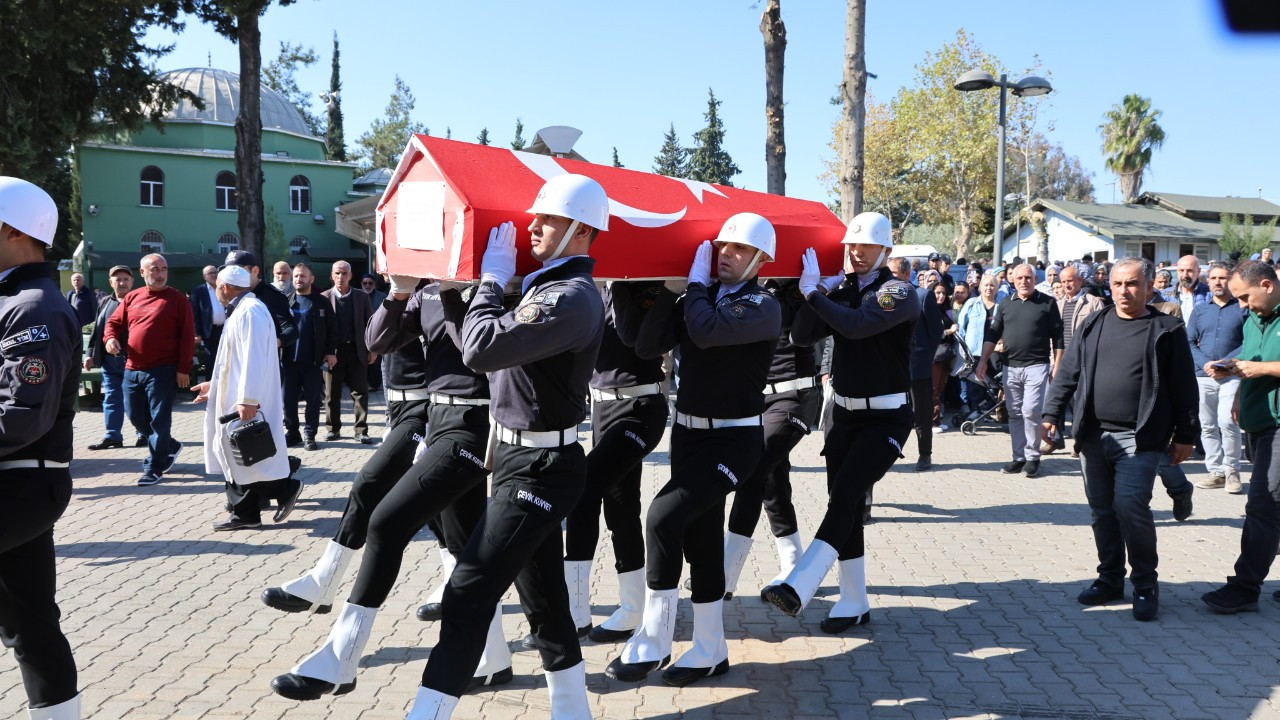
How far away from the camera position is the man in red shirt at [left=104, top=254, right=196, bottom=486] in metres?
9.16

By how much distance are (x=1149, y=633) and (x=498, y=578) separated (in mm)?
3931

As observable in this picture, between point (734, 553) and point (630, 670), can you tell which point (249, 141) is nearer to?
point (734, 553)

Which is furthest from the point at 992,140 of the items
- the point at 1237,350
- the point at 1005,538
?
the point at 1005,538

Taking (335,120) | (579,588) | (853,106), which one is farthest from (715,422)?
(335,120)

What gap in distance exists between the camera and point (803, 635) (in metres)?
5.39

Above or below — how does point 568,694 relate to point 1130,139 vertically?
below

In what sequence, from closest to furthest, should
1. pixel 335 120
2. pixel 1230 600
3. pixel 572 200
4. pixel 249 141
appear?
pixel 572 200 → pixel 1230 600 → pixel 249 141 → pixel 335 120

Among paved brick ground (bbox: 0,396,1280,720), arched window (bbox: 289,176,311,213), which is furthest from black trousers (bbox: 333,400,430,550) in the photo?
arched window (bbox: 289,176,311,213)

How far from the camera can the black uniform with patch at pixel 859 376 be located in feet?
17.1

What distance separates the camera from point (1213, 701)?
4.46m

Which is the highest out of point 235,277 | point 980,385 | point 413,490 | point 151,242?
point 151,242

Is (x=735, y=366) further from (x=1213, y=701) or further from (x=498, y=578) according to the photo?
(x=1213, y=701)

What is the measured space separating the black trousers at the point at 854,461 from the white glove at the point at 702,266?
4.26ft

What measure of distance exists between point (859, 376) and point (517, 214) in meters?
2.36
